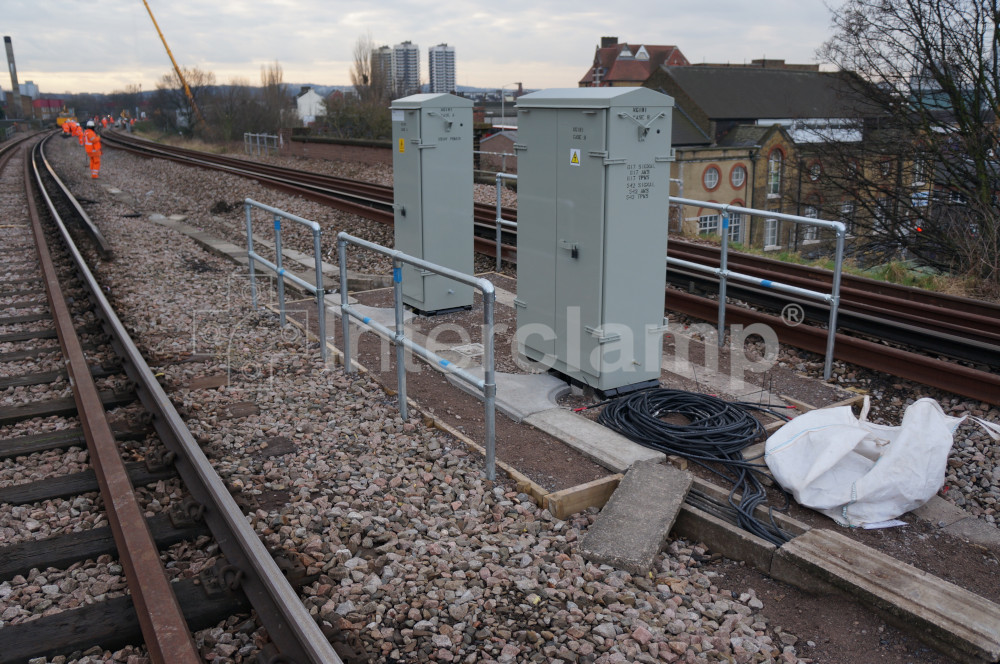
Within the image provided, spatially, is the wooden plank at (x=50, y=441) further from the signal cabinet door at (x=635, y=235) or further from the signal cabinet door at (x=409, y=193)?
the signal cabinet door at (x=409, y=193)

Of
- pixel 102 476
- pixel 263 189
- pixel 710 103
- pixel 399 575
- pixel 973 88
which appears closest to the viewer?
pixel 399 575

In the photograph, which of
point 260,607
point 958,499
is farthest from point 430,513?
point 958,499

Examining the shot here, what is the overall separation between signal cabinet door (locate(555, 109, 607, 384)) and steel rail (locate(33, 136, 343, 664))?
2906 mm

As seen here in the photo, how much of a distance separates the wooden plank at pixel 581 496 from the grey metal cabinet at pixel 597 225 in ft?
4.88

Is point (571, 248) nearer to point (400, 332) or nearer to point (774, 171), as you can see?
point (400, 332)

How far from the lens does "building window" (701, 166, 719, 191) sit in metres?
45.8

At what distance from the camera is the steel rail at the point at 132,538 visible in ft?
10.5

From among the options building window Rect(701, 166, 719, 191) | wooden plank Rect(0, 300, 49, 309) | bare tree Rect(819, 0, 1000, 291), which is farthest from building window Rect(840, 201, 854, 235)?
building window Rect(701, 166, 719, 191)

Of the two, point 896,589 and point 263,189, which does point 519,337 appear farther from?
point 263,189

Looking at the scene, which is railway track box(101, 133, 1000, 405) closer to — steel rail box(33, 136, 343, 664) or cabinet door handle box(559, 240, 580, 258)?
cabinet door handle box(559, 240, 580, 258)

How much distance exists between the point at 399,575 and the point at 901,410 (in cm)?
451

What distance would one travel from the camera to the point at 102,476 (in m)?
4.70

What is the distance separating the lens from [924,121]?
62.8 feet

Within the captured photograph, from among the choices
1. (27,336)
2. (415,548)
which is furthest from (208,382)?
(415,548)
